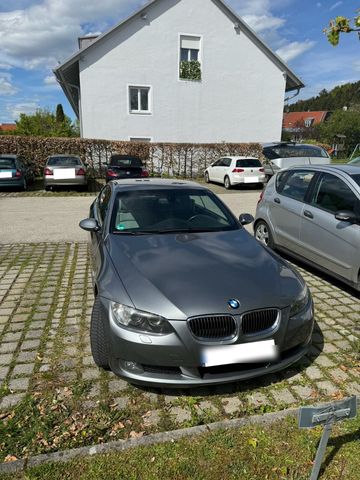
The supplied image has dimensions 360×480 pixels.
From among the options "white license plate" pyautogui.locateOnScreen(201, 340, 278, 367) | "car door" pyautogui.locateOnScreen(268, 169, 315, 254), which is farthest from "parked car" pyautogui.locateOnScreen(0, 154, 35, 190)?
"white license plate" pyautogui.locateOnScreen(201, 340, 278, 367)

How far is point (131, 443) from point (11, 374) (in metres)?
1.32

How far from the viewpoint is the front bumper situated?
2518 mm

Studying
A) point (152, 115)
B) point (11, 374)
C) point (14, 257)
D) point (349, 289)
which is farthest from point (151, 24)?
point (11, 374)

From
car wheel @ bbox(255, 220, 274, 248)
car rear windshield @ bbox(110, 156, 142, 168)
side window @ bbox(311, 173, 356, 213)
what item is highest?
side window @ bbox(311, 173, 356, 213)

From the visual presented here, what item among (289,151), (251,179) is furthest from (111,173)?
(289,151)

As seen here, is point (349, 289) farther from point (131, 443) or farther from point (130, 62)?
point (130, 62)

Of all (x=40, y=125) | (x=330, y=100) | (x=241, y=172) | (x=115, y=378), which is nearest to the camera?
(x=115, y=378)

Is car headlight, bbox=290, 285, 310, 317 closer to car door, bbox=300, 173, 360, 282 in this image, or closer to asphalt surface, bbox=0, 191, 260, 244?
car door, bbox=300, 173, 360, 282

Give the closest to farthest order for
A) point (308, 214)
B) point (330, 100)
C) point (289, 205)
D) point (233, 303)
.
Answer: point (233, 303), point (308, 214), point (289, 205), point (330, 100)

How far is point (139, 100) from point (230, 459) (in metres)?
21.4

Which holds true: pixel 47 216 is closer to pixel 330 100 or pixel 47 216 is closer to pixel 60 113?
pixel 60 113

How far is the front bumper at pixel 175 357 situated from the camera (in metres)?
2.52

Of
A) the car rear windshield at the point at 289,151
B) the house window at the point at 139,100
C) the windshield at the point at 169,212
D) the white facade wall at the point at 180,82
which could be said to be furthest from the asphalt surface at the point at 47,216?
the house window at the point at 139,100

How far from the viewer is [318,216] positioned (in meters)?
5.09
